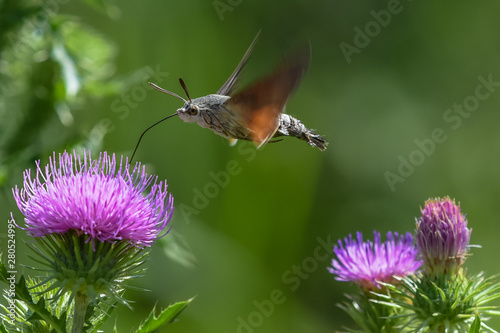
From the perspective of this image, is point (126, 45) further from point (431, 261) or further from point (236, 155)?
point (431, 261)

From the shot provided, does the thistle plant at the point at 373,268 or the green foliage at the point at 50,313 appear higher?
the thistle plant at the point at 373,268

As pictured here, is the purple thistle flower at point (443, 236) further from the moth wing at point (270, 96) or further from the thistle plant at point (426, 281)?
the moth wing at point (270, 96)

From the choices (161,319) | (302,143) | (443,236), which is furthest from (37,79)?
(302,143)

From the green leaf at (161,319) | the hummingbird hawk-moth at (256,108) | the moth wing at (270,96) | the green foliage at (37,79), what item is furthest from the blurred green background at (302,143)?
the green leaf at (161,319)

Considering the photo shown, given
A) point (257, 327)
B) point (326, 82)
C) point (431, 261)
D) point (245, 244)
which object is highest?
point (326, 82)

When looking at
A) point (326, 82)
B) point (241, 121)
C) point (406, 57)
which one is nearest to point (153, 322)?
point (241, 121)
